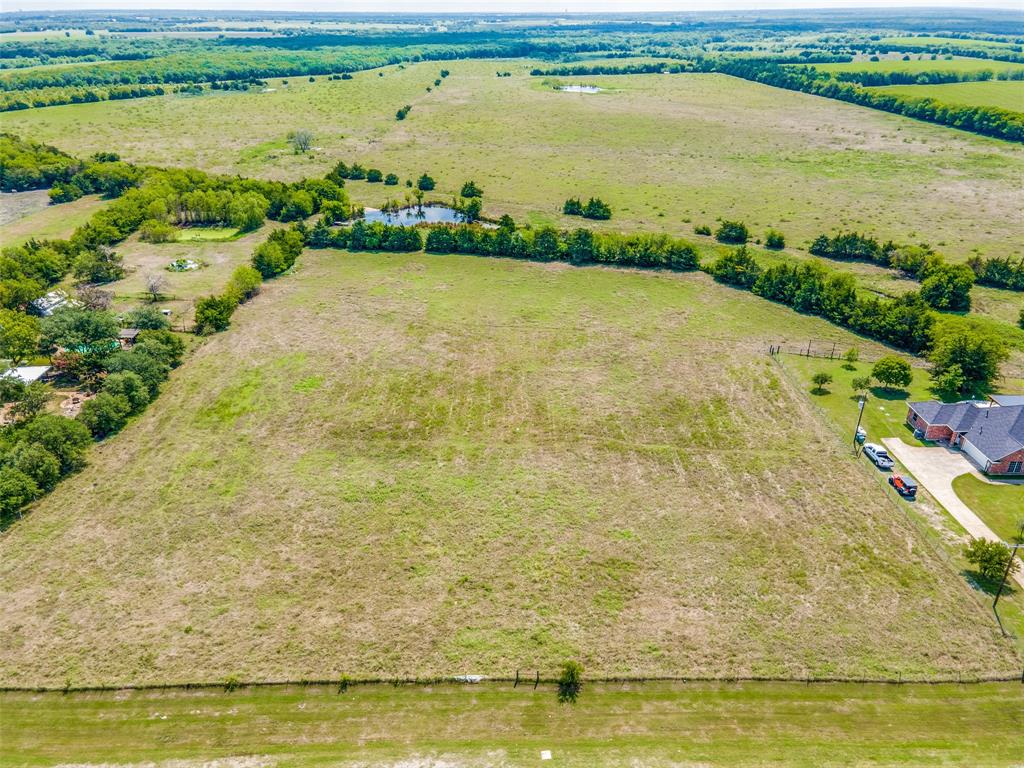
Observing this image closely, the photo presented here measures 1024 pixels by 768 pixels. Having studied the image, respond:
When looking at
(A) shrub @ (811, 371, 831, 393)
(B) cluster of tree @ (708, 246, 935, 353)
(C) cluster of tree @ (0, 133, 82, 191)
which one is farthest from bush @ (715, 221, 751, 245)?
(C) cluster of tree @ (0, 133, 82, 191)

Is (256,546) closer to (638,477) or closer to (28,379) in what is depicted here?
(638,477)

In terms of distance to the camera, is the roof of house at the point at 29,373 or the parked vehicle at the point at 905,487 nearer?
the parked vehicle at the point at 905,487

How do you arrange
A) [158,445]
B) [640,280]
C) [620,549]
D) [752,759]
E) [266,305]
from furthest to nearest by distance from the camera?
[640,280], [266,305], [158,445], [620,549], [752,759]

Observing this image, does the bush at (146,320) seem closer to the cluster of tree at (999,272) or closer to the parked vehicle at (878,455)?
the parked vehicle at (878,455)

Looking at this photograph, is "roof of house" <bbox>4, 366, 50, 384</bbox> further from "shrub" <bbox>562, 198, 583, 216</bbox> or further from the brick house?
the brick house

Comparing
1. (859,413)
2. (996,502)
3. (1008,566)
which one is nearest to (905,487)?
(996,502)

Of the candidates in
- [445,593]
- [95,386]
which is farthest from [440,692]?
[95,386]

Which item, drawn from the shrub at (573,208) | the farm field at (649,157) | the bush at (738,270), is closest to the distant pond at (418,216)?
the farm field at (649,157)
